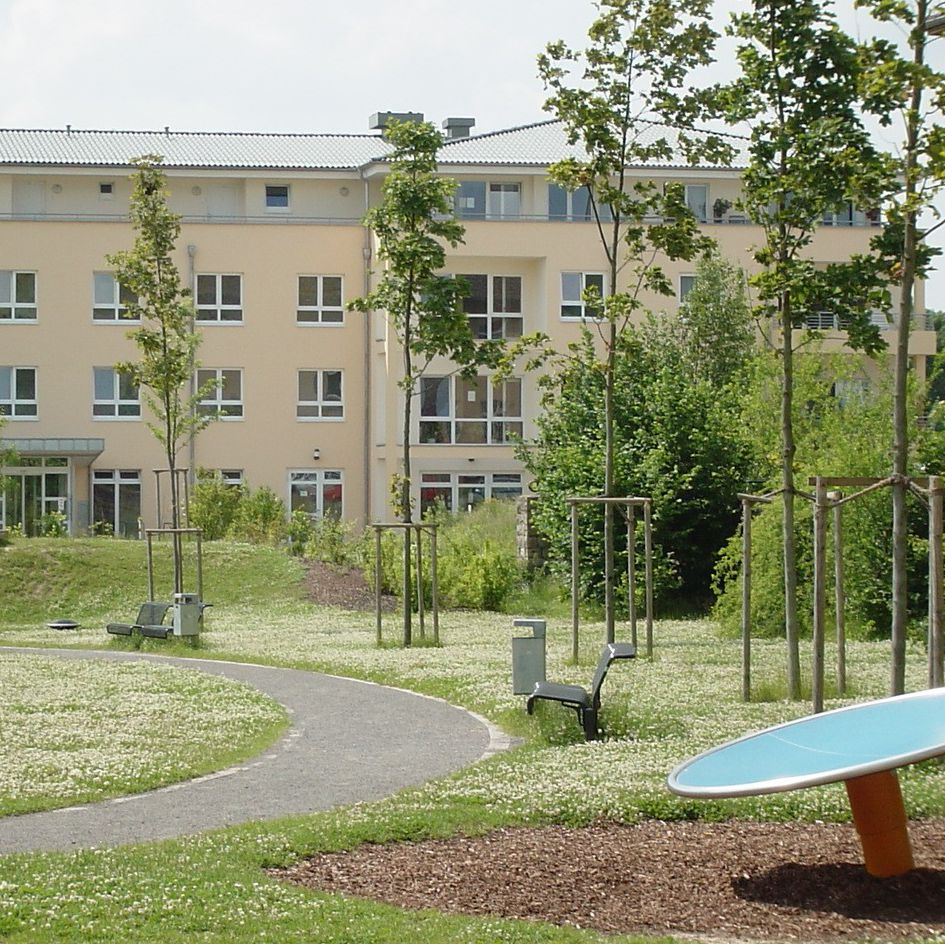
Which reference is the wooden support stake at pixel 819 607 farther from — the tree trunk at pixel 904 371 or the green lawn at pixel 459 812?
the tree trunk at pixel 904 371

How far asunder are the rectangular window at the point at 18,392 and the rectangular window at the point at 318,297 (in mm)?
9430

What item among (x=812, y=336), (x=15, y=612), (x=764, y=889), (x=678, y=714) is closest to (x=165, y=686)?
(x=678, y=714)

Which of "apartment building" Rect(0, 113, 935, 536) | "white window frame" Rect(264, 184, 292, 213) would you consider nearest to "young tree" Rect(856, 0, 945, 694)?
"apartment building" Rect(0, 113, 935, 536)

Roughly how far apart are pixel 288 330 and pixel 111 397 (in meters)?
6.56

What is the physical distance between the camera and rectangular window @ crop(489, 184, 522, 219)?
57.0 meters

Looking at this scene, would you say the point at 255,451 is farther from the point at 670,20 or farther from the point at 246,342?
the point at 670,20

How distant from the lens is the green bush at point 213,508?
4228 centimetres

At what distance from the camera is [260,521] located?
1699 inches

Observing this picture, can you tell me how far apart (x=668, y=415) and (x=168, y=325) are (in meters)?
9.67

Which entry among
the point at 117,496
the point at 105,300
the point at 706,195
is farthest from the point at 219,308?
the point at 706,195

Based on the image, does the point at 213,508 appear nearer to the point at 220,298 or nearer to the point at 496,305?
the point at 220,298

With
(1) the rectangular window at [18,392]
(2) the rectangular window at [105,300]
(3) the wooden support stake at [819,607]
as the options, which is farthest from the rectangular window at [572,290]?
(3) the wooden support stake at [819,607]

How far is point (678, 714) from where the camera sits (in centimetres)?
1448

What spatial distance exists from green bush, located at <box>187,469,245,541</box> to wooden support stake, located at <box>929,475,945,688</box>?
31233mm
